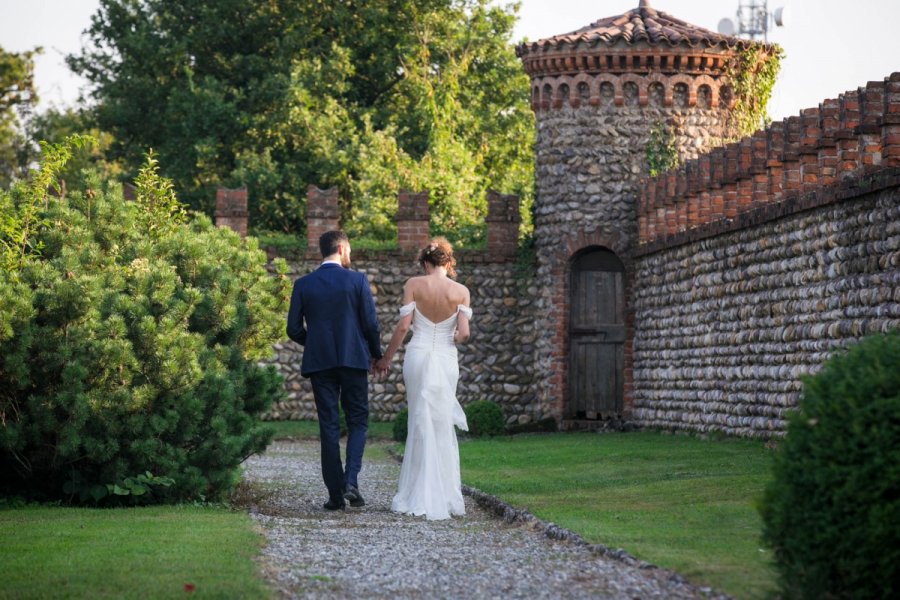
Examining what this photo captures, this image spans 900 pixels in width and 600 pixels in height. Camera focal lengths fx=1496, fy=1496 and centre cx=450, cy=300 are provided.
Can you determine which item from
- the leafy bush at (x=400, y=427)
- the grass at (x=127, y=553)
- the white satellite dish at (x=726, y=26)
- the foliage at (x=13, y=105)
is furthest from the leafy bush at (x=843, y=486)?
the foliage at (x=13, y=105)

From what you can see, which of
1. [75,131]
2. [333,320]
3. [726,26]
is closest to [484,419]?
[333,320]

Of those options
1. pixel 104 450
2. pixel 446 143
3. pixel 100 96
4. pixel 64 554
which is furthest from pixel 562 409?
pixel 100 96

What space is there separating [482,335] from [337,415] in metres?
13.3

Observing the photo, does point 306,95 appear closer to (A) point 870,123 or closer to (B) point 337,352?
(A) point 870,123

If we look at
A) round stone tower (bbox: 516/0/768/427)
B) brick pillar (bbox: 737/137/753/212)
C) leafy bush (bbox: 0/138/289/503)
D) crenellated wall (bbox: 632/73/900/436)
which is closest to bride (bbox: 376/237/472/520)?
leafy bush (bbox: 0/138/289/503)

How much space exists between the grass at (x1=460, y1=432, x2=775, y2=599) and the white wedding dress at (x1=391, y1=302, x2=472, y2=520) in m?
0.56

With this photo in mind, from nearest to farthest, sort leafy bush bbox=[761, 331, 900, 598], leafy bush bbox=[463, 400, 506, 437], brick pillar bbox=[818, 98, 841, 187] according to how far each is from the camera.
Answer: leafy bush bbox=[761, 331, 900, 598]
brick pillar bbox=[818, 98, 841, 187]
leafy bush bbox=[463, 400, 506, 437]

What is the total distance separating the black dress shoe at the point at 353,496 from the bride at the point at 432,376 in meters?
0.26

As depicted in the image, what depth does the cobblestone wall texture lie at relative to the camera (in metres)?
13.2

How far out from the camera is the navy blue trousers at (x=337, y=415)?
11.2 meters

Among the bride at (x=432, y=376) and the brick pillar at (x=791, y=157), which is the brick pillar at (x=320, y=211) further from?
the bride at (x=432, y=376)

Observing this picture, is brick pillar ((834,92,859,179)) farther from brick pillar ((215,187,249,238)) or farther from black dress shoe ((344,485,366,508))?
brick pillar ((215,187,249,238))

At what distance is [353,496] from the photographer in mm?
11289

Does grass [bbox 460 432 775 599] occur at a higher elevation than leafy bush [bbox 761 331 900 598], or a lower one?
lower
